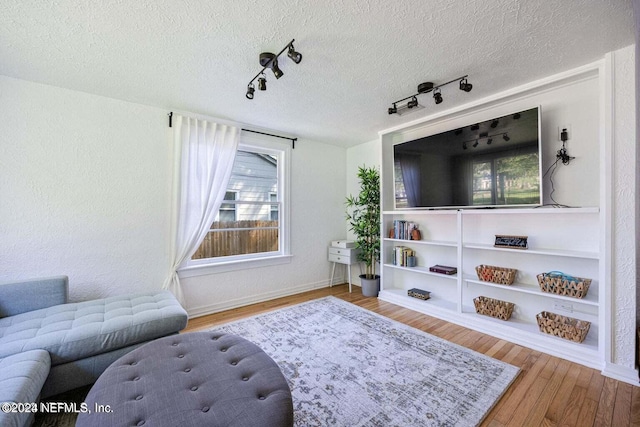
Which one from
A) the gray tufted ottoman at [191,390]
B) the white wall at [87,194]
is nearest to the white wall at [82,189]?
the white wall at [87,194]

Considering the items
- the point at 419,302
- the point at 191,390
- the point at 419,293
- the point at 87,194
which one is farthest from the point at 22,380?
the point at 419,293

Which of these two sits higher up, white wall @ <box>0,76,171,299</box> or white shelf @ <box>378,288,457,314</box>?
white wall @ <box>0,76,171,299</box>

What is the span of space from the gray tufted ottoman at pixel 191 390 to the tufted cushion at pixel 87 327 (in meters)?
0.45

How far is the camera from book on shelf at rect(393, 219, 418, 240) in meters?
3.45

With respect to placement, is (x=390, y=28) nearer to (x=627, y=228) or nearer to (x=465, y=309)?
(x=627, y=228)

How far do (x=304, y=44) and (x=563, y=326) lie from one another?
3.05 meters

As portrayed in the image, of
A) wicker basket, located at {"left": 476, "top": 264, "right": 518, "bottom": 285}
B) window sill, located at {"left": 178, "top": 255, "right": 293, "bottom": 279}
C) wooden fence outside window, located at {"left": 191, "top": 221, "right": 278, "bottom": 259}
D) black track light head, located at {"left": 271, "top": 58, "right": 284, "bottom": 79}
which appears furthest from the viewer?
wooden fence outside window, located at {"left": 191, "top": 221, "right": 278, "bottom": 259}

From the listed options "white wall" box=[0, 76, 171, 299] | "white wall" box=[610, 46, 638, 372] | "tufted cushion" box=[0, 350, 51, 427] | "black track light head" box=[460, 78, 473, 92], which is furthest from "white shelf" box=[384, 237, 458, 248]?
"tufted cushion" box=[0, 350, 51, 427]

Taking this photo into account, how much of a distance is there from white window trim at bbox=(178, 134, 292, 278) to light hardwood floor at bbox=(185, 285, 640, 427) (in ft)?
7.26

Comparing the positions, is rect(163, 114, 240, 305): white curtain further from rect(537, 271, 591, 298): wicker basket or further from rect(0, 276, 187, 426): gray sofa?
rect(537, 271, 591, 298): wicker basket

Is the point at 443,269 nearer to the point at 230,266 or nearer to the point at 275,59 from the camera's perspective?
the point at 230,266

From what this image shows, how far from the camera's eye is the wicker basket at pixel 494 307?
2564 mm

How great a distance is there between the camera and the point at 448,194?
2938mm

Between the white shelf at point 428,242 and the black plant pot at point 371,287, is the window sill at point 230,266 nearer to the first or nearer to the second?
the black plant pot at point 371,287
